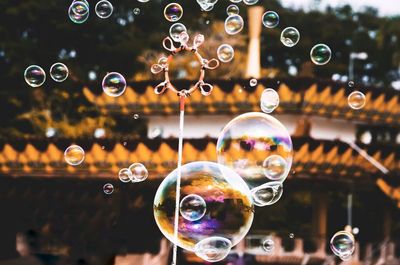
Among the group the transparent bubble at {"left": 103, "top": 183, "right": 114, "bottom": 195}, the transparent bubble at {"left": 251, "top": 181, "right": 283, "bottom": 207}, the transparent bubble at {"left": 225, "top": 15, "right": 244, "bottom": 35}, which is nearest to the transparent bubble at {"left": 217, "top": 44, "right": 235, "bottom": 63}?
the transparent bubble at {"left": 225, "top": 15, "right": 244, "bottom": 35}

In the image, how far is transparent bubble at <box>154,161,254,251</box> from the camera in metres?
6.82

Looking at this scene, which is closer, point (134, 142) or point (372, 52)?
point (134, 142)

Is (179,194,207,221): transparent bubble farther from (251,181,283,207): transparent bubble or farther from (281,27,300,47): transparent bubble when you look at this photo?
(281,27,300,47): transparent bubble

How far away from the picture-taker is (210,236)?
6898 mm

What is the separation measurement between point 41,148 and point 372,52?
20.0m

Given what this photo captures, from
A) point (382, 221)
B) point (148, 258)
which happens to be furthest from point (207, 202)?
point (382, 221)

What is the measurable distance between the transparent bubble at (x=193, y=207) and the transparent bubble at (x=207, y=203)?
0.15 feet

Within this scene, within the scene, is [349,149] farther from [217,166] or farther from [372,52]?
[372,52]

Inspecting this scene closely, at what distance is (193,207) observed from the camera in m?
6.78

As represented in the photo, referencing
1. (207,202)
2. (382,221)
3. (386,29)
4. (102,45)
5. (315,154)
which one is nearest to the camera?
(207,202)

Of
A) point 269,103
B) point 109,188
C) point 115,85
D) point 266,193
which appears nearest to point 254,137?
point 266,193

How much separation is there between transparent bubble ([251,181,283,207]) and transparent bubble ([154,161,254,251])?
33.5 inches

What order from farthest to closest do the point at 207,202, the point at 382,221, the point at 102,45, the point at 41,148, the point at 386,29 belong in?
the point at 386,29 < the point at 102,45 < the point at 382,221 < the point at 41,148 < the point at 207,202

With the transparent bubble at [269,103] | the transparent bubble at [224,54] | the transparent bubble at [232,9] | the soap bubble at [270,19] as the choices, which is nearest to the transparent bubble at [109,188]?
the transparent bubble at [224,54]
